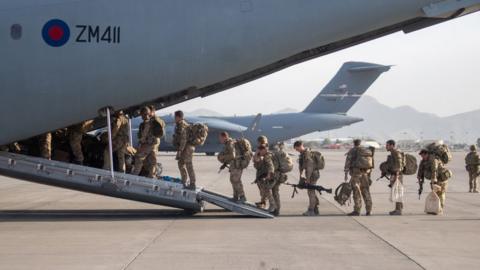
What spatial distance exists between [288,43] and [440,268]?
19.2 feet

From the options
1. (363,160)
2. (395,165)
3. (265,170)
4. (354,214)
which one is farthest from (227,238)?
(395,165)

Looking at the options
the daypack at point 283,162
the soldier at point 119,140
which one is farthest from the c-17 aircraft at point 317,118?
the soldier at point 119,140

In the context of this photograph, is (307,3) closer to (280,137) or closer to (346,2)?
(346,2)

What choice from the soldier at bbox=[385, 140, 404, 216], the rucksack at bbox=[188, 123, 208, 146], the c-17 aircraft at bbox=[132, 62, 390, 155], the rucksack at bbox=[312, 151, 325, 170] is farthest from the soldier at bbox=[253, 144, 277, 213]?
the c-17 aircraft at bbox=[132, 62, 390, 155]

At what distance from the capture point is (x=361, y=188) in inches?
586

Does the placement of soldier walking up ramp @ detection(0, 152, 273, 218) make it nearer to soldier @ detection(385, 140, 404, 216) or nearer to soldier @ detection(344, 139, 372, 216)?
soldier @ detection(344, 139, 372, 216)

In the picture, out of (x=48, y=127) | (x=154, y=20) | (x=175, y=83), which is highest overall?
(x=154, y=20)

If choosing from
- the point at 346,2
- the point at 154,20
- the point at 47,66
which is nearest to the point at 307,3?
the point at 346,2

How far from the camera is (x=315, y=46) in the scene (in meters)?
13.3

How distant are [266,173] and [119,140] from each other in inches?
124

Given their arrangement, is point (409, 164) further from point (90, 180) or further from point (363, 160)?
point (90, 180)

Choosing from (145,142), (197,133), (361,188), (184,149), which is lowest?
(361,188)

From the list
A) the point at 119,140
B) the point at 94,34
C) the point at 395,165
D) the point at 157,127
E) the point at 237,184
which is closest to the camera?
the point at 94,34

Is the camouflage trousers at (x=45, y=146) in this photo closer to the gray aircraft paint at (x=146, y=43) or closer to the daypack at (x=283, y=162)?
the gray aircraft paint at (x=146, y=43)
